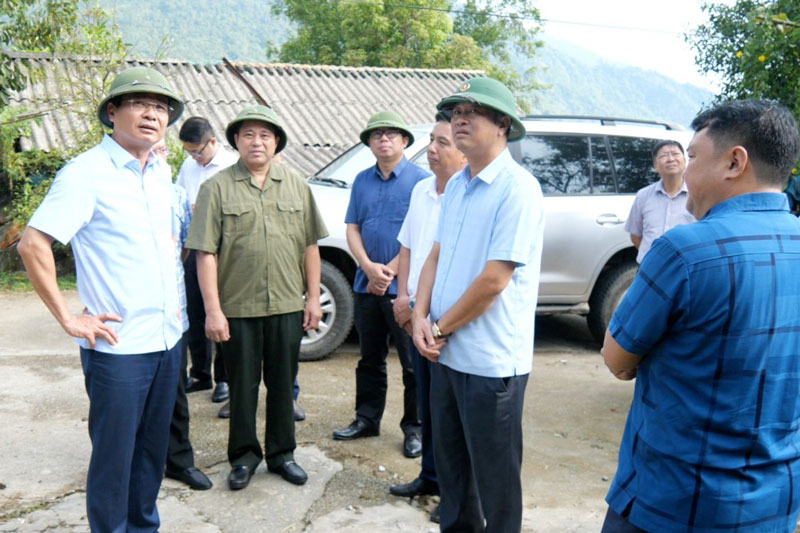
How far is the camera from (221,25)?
298 feet

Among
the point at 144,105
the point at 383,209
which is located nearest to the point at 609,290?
the point at 383,209

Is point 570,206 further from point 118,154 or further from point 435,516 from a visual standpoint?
point 118,154

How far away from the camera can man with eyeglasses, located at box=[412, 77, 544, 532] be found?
285cm

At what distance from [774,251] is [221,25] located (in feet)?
315

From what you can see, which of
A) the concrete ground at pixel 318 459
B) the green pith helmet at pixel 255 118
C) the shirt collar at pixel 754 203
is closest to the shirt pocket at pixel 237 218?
the green pith helmet at pixel 255 118

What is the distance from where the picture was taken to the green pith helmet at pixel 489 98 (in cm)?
290

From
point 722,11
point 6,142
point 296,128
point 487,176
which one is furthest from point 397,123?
point 722,11

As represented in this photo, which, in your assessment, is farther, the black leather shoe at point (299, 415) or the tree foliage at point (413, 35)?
the tree foliage at point (413, 35)

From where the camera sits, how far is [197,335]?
562 cm

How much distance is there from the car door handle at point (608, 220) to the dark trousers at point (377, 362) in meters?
2.75

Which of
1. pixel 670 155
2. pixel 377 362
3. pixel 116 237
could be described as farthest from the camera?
pixel 670 155

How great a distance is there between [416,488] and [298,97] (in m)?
12.2

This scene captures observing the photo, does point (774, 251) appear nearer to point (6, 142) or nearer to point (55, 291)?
point (55, 291)

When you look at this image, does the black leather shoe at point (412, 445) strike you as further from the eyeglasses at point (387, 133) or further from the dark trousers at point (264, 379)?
the eyeglasses at point (387, 133)
